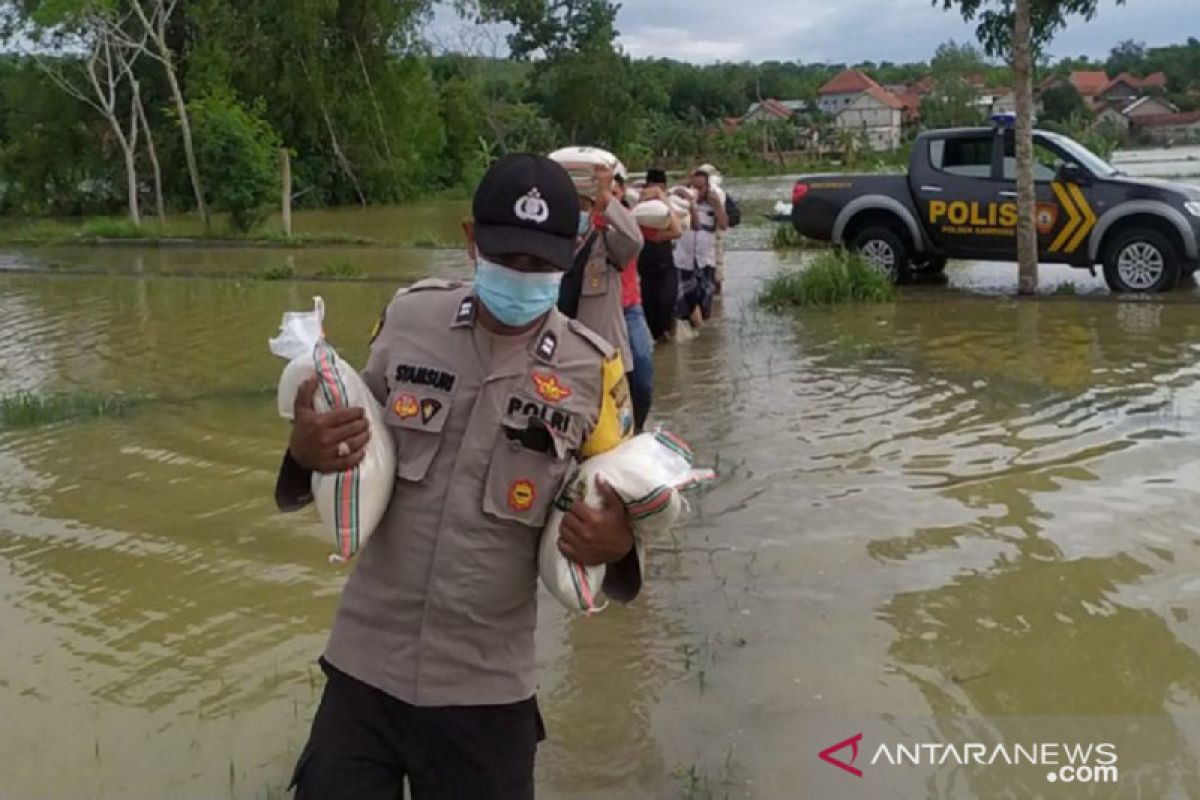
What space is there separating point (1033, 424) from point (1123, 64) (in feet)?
386

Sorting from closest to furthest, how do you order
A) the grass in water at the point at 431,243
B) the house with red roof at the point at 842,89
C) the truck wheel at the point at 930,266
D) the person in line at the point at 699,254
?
1. the person in line at the point at 699,254
2. the truck wheel at the point at 930,266
3. the grass in water at the point at 431,243
4. the house with red roof at the point at 842,89

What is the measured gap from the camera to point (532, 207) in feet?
8.20

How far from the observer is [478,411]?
8.29 ft

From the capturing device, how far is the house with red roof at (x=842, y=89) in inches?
4053

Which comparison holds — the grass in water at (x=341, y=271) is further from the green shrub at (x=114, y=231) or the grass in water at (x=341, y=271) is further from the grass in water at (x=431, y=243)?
the green shrub at (x=114, y=231)

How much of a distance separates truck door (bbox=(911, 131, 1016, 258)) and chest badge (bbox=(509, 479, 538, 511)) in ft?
39.6

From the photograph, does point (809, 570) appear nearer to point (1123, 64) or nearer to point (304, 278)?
point (304, 278)

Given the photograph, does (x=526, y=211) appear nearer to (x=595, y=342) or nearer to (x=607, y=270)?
(x=595, y=342)

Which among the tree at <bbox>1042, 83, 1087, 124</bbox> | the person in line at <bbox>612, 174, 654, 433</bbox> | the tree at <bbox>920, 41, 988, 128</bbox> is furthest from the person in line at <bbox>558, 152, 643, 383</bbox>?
the tree at <bbox>1042, 83, 1087, 124</bbox>

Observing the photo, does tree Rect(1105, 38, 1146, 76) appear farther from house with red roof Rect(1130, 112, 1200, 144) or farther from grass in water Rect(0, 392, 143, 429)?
grass in water Rect(0, 392, 143, 429)

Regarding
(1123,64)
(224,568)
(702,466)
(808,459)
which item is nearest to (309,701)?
(224,568)

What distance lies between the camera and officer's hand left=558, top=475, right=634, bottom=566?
2408mm

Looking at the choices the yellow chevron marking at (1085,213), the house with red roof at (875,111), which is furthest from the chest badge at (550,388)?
the house with red roof at (875,111)

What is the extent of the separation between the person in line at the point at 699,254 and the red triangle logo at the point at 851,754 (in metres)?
7.26
